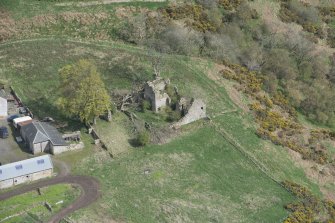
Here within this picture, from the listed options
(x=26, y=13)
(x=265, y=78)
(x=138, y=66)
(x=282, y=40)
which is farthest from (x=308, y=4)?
(x=26, y=13)

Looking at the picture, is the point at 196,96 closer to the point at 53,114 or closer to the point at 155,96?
the point at 155,96

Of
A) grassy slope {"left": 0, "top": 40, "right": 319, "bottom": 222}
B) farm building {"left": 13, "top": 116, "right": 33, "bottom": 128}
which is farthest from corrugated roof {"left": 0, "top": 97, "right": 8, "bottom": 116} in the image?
grassy slope {"left": 0, "top": 40, "right": 319, "bottom": 222}

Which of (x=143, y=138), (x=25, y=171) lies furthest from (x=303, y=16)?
(x=25, y=171)

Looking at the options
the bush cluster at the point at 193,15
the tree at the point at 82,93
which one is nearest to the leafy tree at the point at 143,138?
the tree at the point at 82,93

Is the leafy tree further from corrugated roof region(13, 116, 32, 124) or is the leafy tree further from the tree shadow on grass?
corrugated roof region(13, 116, 32, 124)

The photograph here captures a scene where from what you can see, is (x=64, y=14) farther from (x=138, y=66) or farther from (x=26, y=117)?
(x=26, y=117)

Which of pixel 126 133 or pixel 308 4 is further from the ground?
pixel 308 4
